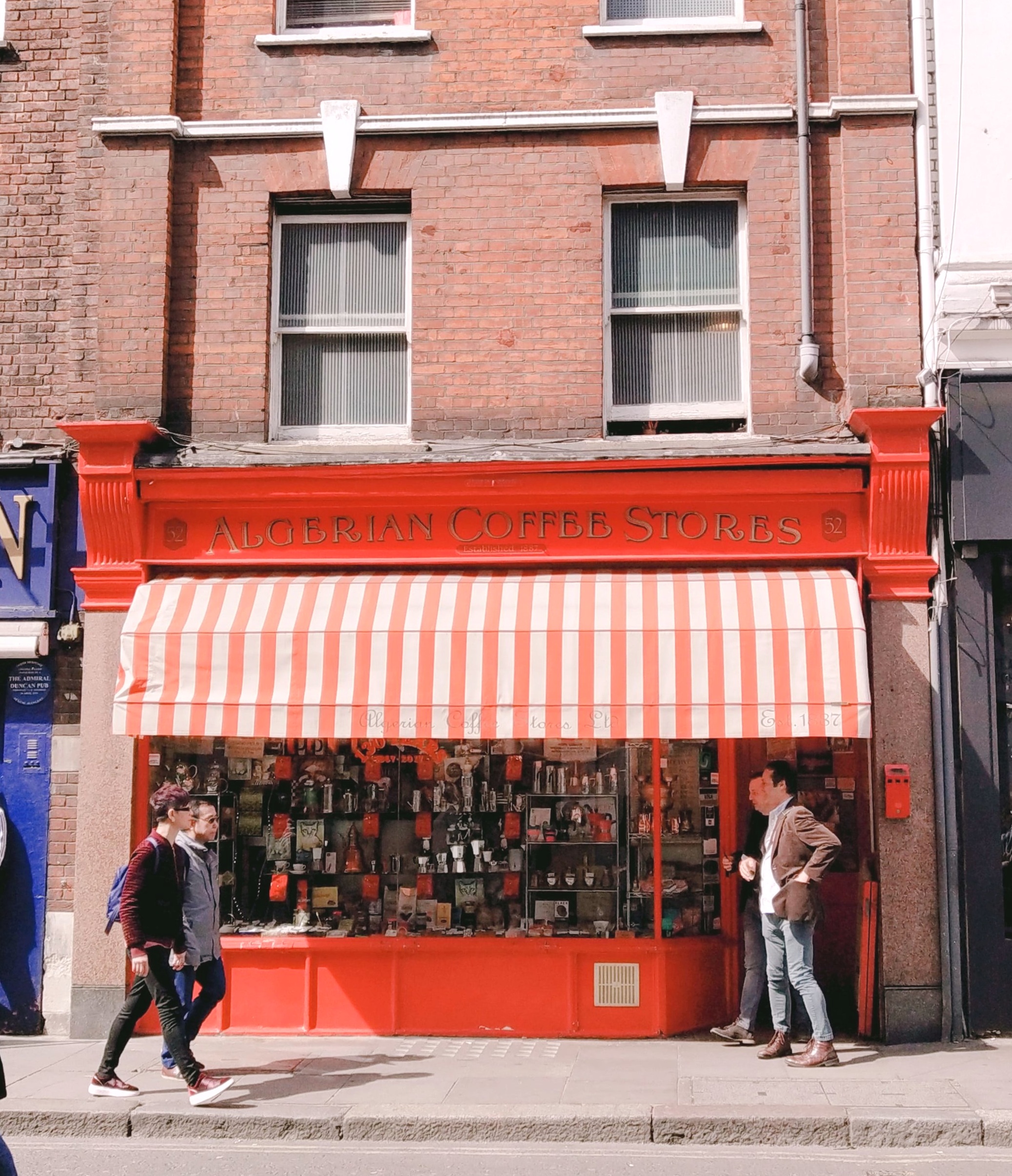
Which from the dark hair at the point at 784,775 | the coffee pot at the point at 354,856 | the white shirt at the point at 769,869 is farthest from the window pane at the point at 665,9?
the coffee pot at the point at 354,856

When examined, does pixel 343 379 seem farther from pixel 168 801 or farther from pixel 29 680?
pixel 168 801

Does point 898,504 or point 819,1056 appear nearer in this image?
point 819,1056

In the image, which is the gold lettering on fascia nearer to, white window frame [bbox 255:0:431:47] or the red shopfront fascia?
the red shopfront fascia

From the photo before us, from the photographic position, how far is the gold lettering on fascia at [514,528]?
9.58 meters

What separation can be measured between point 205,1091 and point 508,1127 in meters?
1.89

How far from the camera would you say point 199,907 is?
8234 mm

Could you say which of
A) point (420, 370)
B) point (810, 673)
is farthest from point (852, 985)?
point (420, 370)

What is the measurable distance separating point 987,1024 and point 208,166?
9.13 metres

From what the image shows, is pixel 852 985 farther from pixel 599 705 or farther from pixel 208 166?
pixel 208 166

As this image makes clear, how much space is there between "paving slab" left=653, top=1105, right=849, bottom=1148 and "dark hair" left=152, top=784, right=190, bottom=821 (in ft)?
11.7

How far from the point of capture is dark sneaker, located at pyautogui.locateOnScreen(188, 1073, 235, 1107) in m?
7.56

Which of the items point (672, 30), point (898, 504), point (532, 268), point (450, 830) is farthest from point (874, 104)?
point (450, 830)

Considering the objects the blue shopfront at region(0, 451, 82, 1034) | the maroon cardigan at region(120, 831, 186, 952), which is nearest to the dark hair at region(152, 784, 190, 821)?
the maroon cardigan at region(120, 831, 186, 952)

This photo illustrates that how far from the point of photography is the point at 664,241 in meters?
10.3
